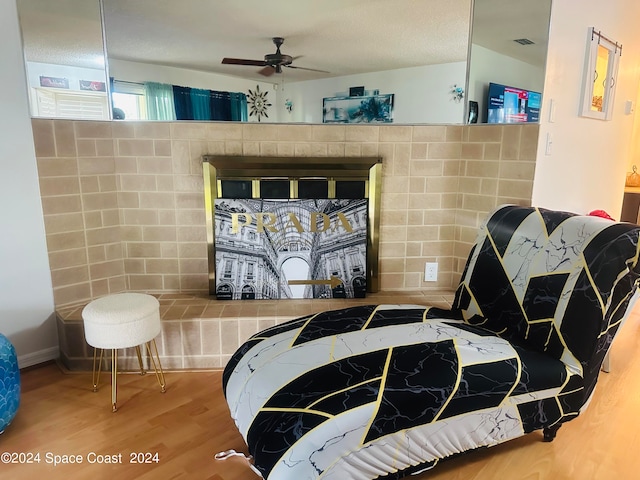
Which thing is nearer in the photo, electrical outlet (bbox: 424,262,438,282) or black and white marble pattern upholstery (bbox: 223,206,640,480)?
black and white marble pattern upholstery (bbox: 223,206,640,480)

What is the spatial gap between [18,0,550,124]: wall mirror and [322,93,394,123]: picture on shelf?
0.05ft

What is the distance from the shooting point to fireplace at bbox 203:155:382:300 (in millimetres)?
2439

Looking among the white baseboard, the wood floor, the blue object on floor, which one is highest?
the blue object on floor

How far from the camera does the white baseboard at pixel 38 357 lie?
2221 mm

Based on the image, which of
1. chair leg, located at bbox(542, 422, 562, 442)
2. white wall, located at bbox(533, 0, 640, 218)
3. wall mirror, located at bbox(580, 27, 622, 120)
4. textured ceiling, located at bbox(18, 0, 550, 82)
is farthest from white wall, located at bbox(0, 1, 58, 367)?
wall mirror, located at bbox(580, 27, 622, 120)

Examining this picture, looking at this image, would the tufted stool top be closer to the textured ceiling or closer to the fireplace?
the fireplace

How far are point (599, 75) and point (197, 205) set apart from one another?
2.48m

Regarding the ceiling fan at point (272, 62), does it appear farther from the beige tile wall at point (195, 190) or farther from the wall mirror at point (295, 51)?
the beige tile wall at point (195, 190)

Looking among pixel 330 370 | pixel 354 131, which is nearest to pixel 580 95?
pixel 354 131

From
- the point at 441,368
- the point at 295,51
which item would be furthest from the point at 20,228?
the point at 441,368

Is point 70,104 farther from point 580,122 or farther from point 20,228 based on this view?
point 580,122

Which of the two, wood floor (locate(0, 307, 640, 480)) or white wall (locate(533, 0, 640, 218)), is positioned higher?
white wall (locate(533, 0, 640, 218))

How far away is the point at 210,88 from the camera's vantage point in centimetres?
230

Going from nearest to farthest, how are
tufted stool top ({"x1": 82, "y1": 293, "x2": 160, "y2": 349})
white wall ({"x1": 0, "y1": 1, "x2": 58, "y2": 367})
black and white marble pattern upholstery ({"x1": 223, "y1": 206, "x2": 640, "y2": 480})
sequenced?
1. black and white marble pattern upholstery ({"x1": 223, "y1": 206, "x2": 640, "y2": 480})
2. tufted stool top ({"x1": 82, "y1": 293, "x2": 160, "y2": 349})
3. white wall ({"x1": 0, "y1": 1, "x2": 58, "y2": 367})
